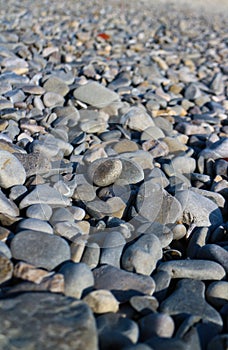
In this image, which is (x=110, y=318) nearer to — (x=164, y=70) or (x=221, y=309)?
(x=221, y=309)

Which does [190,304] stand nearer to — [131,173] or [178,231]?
[178,231]

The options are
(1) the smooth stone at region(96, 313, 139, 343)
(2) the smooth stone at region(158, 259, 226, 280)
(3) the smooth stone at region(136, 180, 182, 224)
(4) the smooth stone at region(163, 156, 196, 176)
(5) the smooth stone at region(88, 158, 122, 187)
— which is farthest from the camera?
(4) the smooth stone at region(163, 156, 196, 176)

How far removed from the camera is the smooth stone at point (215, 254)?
1.88 metres

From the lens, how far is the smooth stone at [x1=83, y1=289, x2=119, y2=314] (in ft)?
5.02

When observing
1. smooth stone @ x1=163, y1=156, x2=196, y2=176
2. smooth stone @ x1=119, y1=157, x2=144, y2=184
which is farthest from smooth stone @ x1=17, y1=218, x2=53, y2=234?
smooth stone @ x1=163, y1=156, x2=196, y2=176

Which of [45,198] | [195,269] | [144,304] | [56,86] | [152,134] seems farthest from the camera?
[56,86]

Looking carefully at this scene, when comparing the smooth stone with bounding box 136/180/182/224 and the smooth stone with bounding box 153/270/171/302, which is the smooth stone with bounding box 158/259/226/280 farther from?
the smooth stone with bounding box 136/180/182/224

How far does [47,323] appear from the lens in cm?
131

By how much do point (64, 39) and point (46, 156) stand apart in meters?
2.82

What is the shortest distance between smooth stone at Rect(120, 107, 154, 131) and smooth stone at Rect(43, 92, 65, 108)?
478 millimetres

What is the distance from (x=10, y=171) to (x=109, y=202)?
0.52m

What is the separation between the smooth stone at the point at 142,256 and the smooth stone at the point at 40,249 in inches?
10.1

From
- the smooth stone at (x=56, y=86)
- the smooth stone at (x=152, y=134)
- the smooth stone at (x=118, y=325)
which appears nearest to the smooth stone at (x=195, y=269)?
the smooth stone at (x=118, y=325)

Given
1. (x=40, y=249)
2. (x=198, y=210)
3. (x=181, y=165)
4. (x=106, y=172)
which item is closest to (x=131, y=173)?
(x=106, y=172)
